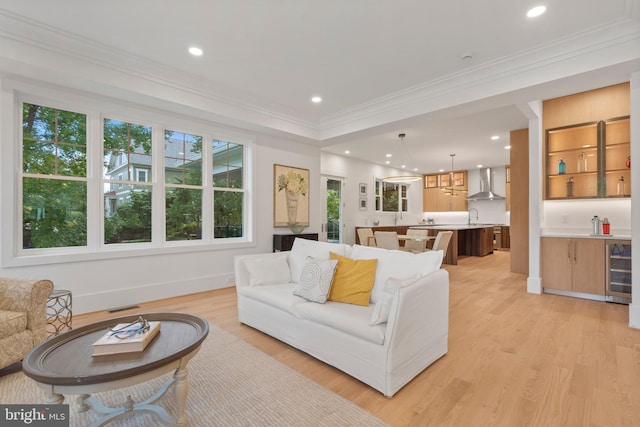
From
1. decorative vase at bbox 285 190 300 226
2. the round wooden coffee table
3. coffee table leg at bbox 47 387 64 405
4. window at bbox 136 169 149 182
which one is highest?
window at bbox 136 169 149 182

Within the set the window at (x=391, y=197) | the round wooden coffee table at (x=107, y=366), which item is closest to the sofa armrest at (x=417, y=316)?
the round wooden coffee table at (x=107, y=366)

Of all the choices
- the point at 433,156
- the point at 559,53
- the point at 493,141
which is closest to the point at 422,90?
the point at 559,53

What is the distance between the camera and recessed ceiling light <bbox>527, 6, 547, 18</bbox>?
8.25 ft

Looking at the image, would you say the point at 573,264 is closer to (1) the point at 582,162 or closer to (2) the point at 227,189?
(1) the point at 582,162

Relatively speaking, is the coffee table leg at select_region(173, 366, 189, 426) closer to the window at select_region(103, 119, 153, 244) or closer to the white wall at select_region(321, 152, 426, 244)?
the window at select_region(103, 119, 153, 244)

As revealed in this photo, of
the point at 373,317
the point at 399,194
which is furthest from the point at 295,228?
the point at 399,194

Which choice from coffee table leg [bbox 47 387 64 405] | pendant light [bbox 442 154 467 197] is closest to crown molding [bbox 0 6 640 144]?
coffee table leg [bbox 47 387 64 405]

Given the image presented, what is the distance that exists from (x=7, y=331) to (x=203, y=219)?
2745 millimetres

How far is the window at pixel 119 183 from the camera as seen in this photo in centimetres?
334

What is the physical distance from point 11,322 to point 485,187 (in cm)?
1125

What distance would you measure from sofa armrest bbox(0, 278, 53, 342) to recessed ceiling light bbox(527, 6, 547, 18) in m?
4.59

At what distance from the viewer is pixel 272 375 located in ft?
7.21

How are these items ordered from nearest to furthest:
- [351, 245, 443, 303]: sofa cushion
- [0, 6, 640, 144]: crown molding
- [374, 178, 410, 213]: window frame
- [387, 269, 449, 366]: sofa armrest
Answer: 1. [387, 269, 449, 366]: sofa armrest
2. [351, 245, 443, 303]: sofa cushion
3. [0, 6, 640, 144]: crown molding
4. [374, 178, 410, 213]: window frame

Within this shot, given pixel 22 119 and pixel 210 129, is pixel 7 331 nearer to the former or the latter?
pixel 22 119
